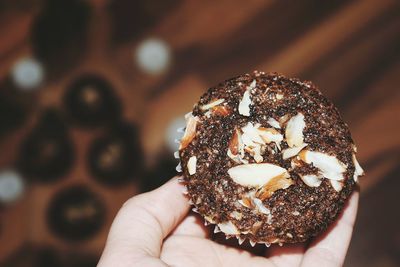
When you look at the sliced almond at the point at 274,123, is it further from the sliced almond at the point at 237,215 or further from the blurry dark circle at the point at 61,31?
the blurry dark circle at the point at 61,31

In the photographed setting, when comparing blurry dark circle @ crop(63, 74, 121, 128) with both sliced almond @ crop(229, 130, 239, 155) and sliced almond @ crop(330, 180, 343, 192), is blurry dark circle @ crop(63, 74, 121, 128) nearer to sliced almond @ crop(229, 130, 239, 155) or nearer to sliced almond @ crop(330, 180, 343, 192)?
sliced almond @ crop(229, 130, 239, 155)

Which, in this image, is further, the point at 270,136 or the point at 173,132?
the point at 173,132

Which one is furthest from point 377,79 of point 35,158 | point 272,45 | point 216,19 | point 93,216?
point 35,158

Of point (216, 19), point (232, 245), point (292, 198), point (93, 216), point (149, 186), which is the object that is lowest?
point (93, 216)

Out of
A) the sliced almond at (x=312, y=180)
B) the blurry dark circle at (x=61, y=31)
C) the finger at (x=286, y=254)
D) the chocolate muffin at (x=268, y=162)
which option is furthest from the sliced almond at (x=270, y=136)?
the blurry dark circle at (x=61, y=31)

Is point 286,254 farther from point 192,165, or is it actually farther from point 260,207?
point 192,165

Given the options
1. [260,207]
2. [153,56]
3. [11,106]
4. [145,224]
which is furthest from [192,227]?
[11,106]

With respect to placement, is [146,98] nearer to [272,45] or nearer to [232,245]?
[272,45]
